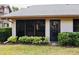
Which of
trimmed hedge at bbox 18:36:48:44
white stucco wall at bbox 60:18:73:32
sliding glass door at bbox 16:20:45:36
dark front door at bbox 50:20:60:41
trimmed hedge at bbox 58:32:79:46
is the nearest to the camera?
trimmed hedge at bbox 58:32:79:46

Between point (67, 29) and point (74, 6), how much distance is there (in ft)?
10.2

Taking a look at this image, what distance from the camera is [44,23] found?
16594 mm

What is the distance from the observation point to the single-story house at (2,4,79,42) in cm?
1586

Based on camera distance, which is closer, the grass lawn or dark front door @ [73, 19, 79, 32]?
the grass lawn

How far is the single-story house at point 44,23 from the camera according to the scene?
15.9 m

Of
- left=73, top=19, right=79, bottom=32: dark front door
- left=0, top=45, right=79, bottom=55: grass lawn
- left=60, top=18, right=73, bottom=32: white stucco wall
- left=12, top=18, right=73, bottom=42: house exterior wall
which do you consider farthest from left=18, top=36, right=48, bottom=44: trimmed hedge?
left=73, top=19, right=79, bottom=32: dark front door

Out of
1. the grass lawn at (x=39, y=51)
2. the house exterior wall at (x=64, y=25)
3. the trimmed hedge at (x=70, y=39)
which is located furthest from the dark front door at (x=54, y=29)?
the grass lawn at (x=39, y=51)

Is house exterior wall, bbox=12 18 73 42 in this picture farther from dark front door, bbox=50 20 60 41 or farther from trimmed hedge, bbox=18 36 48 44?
trimmed hedge, bbox=18 36 48 44

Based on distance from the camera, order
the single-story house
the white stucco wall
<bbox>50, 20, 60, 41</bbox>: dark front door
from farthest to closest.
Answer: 1. <bbox>50, 20, 60, 41</bbox>: dark front door
2. the white stucco wall
3. the single-story house

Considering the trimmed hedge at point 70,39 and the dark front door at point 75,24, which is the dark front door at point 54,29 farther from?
the trimmed hedge at point 70,39

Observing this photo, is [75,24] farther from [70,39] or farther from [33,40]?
[33,40]

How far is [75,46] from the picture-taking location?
46.1ft

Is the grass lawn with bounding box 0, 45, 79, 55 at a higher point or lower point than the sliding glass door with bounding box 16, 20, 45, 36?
lower

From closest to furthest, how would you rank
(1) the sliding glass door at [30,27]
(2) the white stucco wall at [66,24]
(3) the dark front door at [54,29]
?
(2) the white stucco wall at [66,24] < (3) the dark front door at [54,29] < (1) the sliding glass door at [30,27]
